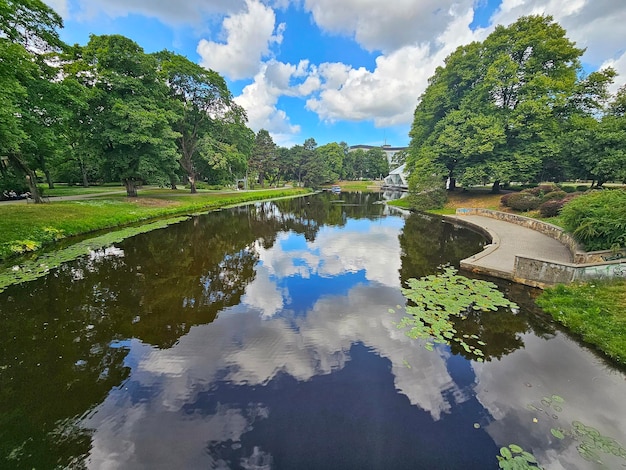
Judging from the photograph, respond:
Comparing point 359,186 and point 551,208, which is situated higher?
point 551,208

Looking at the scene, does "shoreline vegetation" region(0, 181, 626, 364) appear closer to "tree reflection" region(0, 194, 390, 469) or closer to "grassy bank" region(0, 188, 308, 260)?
"grassy bank" region(0, 188, 308, 260)

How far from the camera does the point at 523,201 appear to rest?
64.3 feet

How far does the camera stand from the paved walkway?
9.52 m

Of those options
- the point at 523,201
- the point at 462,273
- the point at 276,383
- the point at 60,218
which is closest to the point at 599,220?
the point at 462,273

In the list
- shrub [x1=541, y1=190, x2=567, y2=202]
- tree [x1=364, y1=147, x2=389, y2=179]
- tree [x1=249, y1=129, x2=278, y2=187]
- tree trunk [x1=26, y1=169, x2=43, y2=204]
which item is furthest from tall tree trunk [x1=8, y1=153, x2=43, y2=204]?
tree [x1=364, y1=147, x2=389, y2=179]

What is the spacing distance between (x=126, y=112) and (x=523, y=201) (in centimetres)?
→ 3016

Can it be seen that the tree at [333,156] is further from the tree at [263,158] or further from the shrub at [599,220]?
the shrub at [599,220]

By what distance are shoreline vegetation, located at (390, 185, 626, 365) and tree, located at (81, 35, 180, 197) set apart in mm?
25285

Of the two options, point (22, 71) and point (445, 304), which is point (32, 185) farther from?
point (445, 304)

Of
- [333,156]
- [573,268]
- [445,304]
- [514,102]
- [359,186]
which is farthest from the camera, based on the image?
[333,156]

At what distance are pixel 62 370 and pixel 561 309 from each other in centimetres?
1080

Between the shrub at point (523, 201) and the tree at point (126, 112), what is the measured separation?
2771 centimetres

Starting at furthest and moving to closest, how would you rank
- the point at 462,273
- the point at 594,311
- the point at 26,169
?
the point at 26,169 → the point at 462,273 → the point at 594,311

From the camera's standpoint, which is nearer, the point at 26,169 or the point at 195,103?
the point at 26,169
